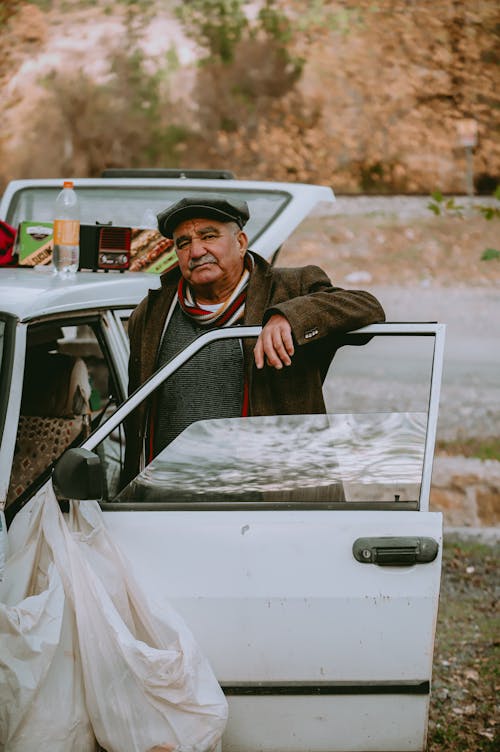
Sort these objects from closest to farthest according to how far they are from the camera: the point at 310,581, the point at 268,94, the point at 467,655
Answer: the point at 310,581
the point at 467,655
the point at 268,94

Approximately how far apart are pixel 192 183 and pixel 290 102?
12.2 metres

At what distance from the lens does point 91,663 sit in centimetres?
275

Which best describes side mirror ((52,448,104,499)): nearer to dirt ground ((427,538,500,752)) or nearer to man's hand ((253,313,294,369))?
man's hand ((253,313,294,369))

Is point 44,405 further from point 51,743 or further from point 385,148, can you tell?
point 385,148

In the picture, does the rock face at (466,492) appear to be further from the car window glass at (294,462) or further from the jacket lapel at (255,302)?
the car window glass at (294,462)

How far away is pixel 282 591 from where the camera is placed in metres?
2.92

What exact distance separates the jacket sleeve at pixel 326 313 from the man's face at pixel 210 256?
40cm

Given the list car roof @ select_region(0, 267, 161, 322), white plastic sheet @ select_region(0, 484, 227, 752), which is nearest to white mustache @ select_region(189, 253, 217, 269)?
car roof @ select_region(0, 267, 161, 322)

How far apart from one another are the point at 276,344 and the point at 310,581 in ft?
2.10

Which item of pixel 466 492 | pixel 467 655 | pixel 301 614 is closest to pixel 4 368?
pixel 301 614

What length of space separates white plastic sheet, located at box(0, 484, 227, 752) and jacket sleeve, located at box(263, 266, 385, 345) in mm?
777

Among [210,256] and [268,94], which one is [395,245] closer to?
[268,94]

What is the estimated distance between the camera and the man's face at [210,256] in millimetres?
3494

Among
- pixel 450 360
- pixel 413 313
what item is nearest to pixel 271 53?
pixel 413 313
